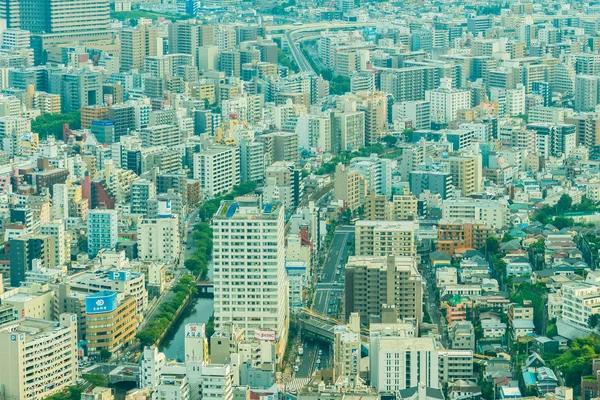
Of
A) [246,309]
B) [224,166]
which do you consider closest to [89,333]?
[246,309]

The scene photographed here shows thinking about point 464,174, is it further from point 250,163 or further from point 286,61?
point 286,61

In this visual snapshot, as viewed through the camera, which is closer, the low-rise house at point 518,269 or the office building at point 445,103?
the low-rise house at point 518,269

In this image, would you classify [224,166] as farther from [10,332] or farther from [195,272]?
[10,332]

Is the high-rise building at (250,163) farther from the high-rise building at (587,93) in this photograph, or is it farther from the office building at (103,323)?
the office building at (103,323)

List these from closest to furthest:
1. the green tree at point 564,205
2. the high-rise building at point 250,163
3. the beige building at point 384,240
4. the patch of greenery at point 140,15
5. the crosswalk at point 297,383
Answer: the crosswalk at point 297,383 < the beige building at point 384,240 < the green tree at point 564,205 < the high-rise building at point 250,163 < the patch of greenery at point 140,15

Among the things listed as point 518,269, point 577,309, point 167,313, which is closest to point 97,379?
point 167,313

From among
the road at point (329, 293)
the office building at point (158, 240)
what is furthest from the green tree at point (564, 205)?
the office building at point (158, 240)
